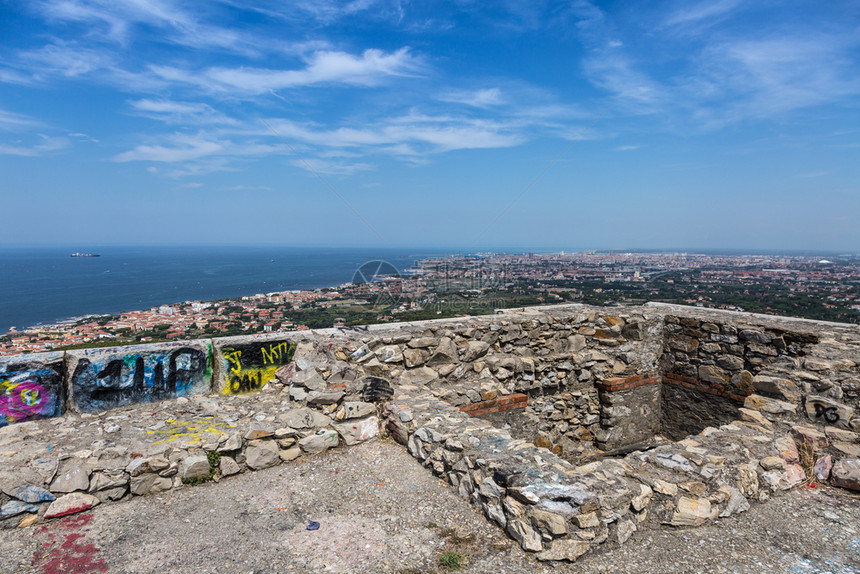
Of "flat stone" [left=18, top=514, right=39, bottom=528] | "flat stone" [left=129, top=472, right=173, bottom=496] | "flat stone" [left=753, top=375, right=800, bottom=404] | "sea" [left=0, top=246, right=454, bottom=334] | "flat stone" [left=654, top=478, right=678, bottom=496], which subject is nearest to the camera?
"flat stone" [left=18, top=514, right=39, bottom=528]

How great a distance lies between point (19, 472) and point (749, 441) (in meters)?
6.21

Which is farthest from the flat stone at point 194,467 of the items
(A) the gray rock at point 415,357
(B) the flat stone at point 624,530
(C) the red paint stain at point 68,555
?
(B) the flat stone at point 624,530

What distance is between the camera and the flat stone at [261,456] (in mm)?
3895

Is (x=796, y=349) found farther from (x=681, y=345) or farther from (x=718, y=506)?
(x=718, y=506)

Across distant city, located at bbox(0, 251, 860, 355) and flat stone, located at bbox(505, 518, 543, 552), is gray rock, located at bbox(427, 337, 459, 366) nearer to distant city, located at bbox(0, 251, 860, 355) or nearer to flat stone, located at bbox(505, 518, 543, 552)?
distant city, located at bbox(0, 251, 860, 355)

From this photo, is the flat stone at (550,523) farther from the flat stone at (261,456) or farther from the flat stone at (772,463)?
the flat stone at (261,456)

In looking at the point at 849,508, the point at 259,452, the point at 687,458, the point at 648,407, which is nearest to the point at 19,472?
the point at 259,452

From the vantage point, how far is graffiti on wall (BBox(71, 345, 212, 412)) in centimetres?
417

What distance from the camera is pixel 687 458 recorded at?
3.63 meters

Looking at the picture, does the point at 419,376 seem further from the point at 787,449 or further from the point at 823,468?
the point at 823,468

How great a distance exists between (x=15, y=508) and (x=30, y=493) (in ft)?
0.35

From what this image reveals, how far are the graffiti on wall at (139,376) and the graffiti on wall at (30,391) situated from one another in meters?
0.15

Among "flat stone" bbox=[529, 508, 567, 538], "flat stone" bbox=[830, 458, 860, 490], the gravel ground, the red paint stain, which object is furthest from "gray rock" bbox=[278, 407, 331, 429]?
"flat stone" bbox=[830, 458, 860, 490]

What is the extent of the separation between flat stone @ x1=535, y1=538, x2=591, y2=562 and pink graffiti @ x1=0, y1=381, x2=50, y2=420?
454 cm
